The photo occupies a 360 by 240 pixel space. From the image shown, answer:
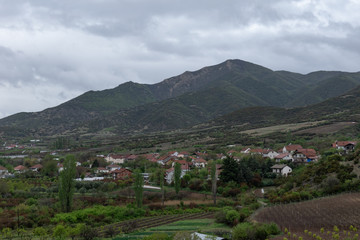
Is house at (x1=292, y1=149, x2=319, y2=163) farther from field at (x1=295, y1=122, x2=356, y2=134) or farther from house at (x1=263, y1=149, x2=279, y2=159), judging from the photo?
field at (x1=295, y1=122, x2=356, y2=134)

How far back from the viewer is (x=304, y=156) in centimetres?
7300

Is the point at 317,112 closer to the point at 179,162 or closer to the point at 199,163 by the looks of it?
the point at 199,163

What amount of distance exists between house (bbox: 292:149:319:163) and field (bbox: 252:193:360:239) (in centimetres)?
3234

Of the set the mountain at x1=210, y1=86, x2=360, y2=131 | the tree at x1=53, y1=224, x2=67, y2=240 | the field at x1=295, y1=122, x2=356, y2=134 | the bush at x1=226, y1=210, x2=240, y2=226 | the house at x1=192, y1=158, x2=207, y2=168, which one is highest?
the mountain at x1=210, y1=86, x2=360, y2=131

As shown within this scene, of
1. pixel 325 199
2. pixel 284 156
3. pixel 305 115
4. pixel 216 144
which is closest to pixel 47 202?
pixel 325 199

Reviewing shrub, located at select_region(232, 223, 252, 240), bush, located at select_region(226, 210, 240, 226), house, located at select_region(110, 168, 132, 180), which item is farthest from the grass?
house, located at select_region(110, 168, 132, 180)

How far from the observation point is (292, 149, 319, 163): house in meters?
70.3

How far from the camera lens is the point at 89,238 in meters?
33.3

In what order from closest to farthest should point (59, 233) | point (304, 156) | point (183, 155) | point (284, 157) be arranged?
point (59, 233)
point (304, 156)
point (284, 157)
point (183, 155)

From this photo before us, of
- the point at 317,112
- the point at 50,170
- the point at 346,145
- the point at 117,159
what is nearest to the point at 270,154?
the point at 346,145

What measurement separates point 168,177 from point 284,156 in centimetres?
2540

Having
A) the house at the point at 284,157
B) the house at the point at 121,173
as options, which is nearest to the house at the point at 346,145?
the house at the point at 284,157

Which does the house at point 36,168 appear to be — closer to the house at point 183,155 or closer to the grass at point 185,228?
the house at point 183,155

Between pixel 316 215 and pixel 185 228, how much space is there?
1329 centimetres
